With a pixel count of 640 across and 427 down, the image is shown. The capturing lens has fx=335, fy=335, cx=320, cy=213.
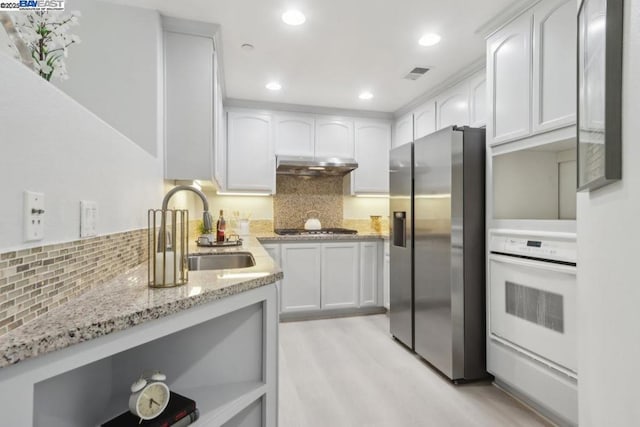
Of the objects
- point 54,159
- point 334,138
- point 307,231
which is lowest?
point 307,231

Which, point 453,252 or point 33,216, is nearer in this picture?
point 33,216

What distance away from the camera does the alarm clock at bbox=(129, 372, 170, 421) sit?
849 millimetres

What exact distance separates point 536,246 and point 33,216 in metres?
2.16

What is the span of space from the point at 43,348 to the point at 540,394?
224cm

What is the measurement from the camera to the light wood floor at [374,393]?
184 cm

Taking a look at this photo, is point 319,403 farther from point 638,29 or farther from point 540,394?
point 638,29

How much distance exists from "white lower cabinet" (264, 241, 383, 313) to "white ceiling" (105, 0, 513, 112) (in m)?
1.67

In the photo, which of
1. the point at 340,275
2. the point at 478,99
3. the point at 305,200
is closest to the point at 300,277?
the point at 340,275

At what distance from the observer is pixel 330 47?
8.39 ft

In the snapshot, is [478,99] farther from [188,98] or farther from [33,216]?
[33,216]

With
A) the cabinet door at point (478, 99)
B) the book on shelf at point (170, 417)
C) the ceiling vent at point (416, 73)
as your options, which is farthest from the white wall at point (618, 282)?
the ceiling vent at point (416, 73)

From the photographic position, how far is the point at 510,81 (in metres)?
2.11

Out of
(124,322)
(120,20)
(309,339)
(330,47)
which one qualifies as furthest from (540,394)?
(120,20)

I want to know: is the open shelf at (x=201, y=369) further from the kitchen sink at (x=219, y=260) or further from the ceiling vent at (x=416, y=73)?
the ceiling vent at (x=416, y=73)
